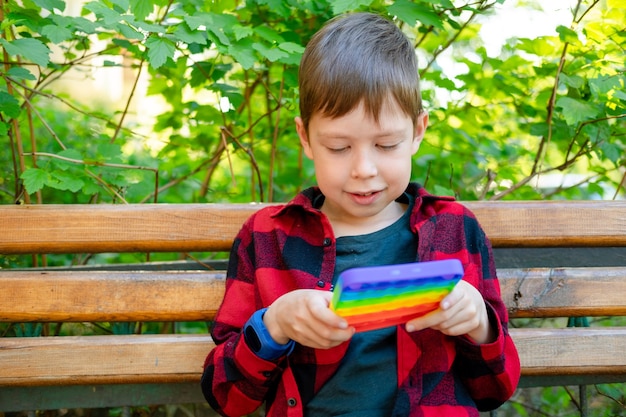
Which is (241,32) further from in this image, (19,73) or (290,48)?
(19,73)

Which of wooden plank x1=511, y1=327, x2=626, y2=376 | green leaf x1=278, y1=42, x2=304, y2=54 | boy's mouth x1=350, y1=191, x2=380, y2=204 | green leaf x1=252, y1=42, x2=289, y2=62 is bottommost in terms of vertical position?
wooden plank x1=511, y1=327, x2=626, y2=376

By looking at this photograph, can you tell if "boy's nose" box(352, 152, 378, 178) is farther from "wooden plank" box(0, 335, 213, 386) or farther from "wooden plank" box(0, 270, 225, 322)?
"wooden plank" box(0, 335, 213, 386)

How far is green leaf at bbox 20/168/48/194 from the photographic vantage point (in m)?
2.03

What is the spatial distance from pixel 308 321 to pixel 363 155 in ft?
1.30

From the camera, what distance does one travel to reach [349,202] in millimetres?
1634

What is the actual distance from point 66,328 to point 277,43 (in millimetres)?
1421

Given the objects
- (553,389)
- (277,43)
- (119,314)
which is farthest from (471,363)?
(553,389)

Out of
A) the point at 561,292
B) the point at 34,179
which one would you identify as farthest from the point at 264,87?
the point at 561,292

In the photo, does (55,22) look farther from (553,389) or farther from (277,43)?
(553,389)

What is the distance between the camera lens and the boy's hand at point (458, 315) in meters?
1.35

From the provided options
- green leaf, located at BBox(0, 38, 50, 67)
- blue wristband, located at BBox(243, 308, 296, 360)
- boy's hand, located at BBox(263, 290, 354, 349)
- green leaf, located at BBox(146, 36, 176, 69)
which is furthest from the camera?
green leaf, located at BBox(146, 36, 176, 69)

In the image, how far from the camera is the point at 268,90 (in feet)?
8.29

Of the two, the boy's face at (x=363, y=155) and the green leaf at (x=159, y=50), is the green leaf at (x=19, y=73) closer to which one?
the green leaf at (x=159, y=50)

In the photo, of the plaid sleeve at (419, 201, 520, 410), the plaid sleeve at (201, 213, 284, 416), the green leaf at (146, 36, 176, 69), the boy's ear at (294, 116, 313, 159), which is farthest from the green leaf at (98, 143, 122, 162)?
the plaid sleeve at (419, 201, 520, 410)
